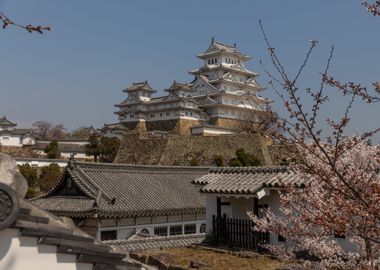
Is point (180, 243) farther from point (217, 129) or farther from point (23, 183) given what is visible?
point (217, 129)

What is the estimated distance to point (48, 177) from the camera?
1286 inches

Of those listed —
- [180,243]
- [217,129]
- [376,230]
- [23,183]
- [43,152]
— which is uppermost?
[217,129]

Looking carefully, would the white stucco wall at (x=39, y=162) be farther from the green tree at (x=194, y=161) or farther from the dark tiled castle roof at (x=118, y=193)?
the dark tiled castle roof at (x=118, y=193)

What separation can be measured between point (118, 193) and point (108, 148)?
3248 cm

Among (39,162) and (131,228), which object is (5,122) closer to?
(39,162)

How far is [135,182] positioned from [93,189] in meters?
2.86

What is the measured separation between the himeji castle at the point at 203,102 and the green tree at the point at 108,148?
4.74 m

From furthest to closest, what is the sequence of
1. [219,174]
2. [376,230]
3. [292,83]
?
[219,174], [376,230], [292,83]

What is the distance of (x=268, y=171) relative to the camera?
10992 millimetres

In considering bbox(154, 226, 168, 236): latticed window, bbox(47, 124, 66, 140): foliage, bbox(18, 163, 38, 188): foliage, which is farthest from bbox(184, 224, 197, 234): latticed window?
bbox(47, 124, 66, 140): foliage

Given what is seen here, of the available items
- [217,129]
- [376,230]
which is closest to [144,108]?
[217,129]

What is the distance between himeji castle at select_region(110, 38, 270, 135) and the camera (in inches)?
1982

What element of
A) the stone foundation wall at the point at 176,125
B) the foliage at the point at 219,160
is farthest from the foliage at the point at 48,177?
the stone foundation wall at the point at 176,125

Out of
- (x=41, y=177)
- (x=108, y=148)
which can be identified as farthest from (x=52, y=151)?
(x=41, y=177)
